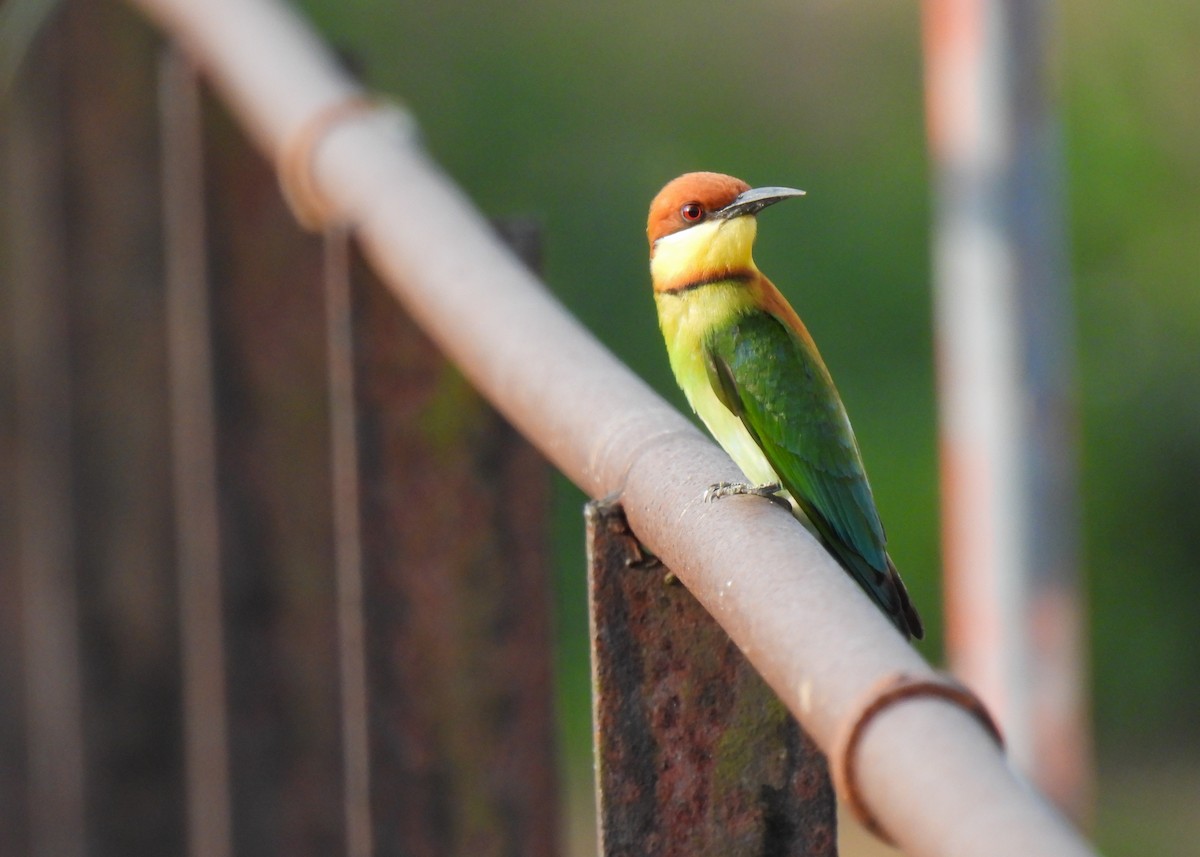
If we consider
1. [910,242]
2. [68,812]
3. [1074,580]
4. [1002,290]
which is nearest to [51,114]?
[68,812]

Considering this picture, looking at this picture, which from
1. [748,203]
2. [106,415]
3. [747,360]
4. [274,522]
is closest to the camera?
[748,203]

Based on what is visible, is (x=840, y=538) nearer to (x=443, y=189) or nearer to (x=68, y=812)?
(x=443, y=189)

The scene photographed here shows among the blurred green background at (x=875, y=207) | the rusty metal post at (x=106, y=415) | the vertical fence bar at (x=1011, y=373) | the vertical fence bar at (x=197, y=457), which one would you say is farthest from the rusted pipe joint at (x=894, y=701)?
the blurred green background at (x=875, y=207)

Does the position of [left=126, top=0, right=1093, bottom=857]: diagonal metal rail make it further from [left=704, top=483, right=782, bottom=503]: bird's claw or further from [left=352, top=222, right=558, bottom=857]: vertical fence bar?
[left=352, top=222, right=558, bottom=857]: vertical fence bar

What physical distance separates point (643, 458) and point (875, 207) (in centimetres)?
654

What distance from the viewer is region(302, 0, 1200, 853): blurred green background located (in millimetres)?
7078

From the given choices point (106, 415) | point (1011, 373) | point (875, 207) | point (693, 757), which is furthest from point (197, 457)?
point (875, 207)

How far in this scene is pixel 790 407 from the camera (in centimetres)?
242

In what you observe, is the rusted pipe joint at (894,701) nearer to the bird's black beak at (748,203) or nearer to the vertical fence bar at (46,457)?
the bird's black beak at (748,203)

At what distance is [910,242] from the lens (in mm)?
7637

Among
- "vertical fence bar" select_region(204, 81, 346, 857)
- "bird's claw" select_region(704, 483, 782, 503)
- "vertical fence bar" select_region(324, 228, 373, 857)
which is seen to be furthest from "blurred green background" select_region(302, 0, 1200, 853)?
"bird's claw" select_region(704, 483, 782, 503)

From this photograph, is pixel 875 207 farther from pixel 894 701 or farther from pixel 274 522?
pixel 894 701

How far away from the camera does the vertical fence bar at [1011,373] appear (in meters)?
5.12

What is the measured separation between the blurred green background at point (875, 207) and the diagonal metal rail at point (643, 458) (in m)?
4.38
